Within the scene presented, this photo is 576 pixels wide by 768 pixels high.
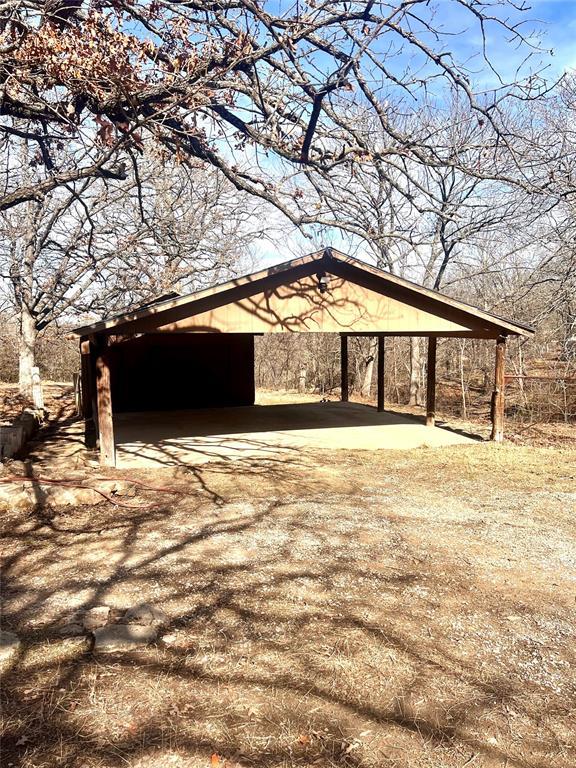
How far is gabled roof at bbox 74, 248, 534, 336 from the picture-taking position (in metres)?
7.56

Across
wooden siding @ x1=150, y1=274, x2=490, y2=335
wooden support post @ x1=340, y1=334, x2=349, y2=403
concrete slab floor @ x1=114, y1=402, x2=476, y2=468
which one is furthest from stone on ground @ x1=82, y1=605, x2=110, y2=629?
wooden support post @ x1=340, y1=334, x2=349, y2=403

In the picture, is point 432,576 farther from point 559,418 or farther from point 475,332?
point 559,418

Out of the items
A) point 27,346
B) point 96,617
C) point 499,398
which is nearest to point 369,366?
point 499,398

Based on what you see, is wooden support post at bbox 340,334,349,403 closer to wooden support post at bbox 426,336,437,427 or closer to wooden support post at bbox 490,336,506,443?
wooden support post at bbox 426,336,437,427

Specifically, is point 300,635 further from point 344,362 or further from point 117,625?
point 344,362

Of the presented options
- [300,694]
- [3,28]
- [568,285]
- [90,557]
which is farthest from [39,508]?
Result: [568,285]

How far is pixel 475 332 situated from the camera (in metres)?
9.63

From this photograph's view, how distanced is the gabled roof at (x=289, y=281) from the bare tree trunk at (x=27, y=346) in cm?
472

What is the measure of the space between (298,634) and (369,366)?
1533 cm

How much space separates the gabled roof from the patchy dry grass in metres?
2.91

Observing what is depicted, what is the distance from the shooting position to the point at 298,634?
2.97m

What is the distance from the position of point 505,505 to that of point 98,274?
9.81 m

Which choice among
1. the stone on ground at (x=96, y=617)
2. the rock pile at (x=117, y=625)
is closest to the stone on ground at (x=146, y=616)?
the rock pile at (x=117, y=625)

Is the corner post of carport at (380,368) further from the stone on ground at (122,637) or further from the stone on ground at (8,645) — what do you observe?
the stone on ground at (8,645)
